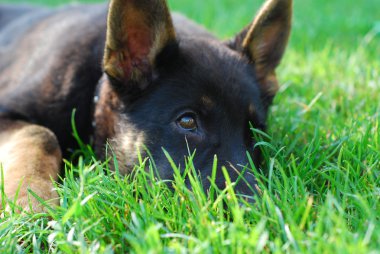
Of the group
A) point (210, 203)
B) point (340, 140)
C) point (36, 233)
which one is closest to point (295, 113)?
point (340, 140)

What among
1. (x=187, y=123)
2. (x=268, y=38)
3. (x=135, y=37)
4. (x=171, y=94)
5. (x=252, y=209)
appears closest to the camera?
(x=252, y=209)

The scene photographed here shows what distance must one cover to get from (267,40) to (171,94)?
1.00 m

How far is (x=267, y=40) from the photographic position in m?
3.70

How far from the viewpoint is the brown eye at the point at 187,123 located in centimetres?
296

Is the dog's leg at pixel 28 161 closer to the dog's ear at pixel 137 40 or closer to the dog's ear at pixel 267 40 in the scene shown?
the dog's ear at pixel 137 40

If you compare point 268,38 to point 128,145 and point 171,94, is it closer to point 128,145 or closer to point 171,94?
point 171,94

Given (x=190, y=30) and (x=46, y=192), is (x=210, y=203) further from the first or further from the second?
(x=190, y=30)

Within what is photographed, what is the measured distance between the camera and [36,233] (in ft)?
7.67

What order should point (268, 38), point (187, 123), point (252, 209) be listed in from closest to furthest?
1. point (252, 209)
2. point (187, 123)
3. point (268, 38)

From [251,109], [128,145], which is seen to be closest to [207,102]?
[251,109]

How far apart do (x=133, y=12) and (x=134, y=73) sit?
38 cm

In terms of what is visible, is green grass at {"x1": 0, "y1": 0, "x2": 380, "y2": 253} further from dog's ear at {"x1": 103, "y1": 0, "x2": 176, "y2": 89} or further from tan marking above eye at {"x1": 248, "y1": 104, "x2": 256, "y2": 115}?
dog's ear at {"x1": 103, "y1": 0, "x2": 176, "y2": 89}

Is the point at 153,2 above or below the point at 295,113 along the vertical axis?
above

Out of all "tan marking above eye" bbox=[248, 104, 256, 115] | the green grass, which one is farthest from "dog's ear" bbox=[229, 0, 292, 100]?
"tan marking above eye" bbox=[248, 104, 256, 115]
